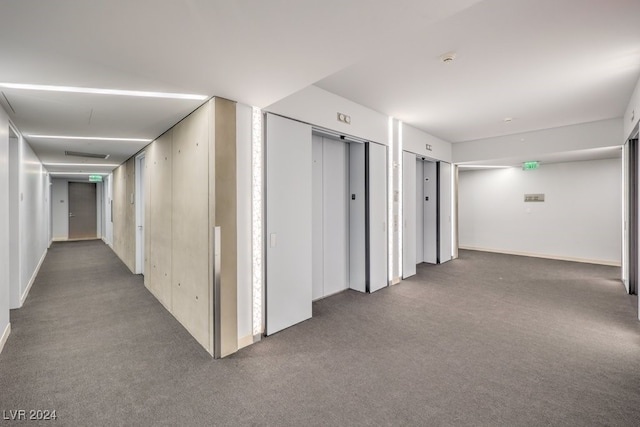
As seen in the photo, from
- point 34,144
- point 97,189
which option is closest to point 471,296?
point 34,144

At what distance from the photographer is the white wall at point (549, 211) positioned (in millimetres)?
7496

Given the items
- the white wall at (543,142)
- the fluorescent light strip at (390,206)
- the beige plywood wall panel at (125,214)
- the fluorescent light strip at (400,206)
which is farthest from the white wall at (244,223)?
the white wall at (543,142)

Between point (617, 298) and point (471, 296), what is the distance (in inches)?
→ 92.9

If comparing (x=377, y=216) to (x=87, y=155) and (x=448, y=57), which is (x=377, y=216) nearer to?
(x=448, y=57)

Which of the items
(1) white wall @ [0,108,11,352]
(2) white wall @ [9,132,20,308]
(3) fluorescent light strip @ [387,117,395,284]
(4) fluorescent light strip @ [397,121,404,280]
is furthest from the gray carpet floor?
(4) fluorescent light strip @ [397,121,404,280]

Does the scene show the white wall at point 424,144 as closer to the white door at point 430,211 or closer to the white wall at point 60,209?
the white door at point 430,211

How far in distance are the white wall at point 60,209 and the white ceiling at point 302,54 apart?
33.3ft

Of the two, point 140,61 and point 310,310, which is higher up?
point 140,61

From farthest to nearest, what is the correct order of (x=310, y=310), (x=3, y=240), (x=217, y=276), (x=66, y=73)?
(x=310, y=310) → (x=3, y=240) → (x=217, y=276) → (x=66, y=73)

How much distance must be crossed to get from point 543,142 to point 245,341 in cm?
727

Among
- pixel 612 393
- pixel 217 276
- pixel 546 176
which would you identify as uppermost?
pixel 546 176

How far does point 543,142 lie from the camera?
6.49m

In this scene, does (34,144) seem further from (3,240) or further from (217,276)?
(217,276)

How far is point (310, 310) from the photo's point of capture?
4.04 meters
